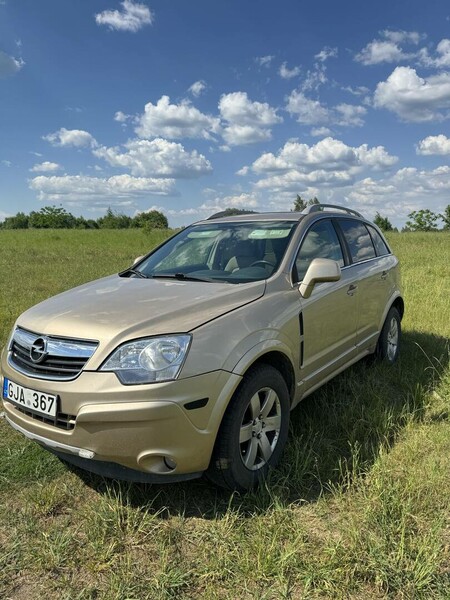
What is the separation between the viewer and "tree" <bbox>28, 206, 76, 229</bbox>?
89375 mm

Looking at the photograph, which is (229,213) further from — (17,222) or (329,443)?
(17,222)

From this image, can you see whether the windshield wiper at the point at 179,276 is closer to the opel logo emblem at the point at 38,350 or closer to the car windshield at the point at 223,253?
the car windshield at the point at 223,253

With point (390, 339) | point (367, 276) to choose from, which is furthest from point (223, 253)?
point (390, 339)

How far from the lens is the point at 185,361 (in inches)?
88.6

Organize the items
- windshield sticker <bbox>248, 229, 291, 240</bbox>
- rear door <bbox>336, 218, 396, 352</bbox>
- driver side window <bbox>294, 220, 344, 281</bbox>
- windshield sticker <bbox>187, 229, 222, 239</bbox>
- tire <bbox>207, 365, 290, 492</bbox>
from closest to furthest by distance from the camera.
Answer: tire <bbox>207, 365, 290, 492</bbox> < driver side window <bbox>294, 220, 344, 281</bbox> < windshield sticker <bbox>248, 229, 291, 240</bbox> < windshield sticker <bbox>187, 229, 222, 239</bbox> < rear door <bbox>336, 218, 396, 352</bbox>

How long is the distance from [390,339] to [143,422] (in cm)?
356

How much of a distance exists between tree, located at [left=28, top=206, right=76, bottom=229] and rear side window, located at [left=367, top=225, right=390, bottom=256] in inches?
3532

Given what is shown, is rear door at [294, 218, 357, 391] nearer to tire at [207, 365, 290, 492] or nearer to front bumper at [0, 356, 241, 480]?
tire at [207, 365, 290, 492]

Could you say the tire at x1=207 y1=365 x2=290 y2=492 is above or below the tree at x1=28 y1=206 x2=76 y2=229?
below

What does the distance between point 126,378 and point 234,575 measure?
3.33 ft

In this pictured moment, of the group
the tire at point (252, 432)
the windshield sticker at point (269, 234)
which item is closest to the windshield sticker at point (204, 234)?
the windshield sticker at point (269, 234)

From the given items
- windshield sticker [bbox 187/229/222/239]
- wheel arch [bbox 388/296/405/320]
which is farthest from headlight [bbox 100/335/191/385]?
wheel arch [bbox 388/296/405/320]

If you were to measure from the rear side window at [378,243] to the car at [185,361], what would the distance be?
1.47m

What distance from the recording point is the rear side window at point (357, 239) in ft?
14.0
